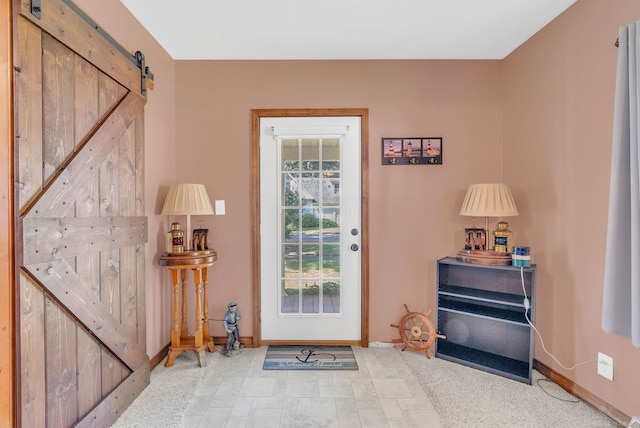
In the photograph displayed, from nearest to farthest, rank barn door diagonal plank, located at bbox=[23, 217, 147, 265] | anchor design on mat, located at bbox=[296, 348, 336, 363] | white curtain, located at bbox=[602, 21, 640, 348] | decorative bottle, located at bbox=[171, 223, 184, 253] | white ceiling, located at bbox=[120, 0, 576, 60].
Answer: barn door diagonal plank, located at bbox=[23, 217, 147, 265] → white curtain, located at bbox=[602, 21, 640, 348] → white ceiling, located at bbox=[120, 0, 576, 60] → decorative bottle, located at bbox=[171, 223, 184, 253] → anchor design on mat, located at bbox=[296, 348, 336, 363]

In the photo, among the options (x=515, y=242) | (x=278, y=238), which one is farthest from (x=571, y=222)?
(x=278, y=238)

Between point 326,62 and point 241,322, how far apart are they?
2.45m

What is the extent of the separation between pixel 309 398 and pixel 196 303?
43.7 inches

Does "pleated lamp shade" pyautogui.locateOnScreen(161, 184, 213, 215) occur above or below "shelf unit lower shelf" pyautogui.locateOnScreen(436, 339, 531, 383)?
above

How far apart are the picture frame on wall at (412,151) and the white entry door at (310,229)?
0.87 feet

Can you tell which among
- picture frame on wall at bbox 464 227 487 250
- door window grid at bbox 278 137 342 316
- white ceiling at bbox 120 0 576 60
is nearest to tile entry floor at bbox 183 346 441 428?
door window grid at bbox 278 137 342 316

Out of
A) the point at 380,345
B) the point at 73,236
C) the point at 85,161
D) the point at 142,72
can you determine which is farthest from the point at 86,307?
the point at 380,345

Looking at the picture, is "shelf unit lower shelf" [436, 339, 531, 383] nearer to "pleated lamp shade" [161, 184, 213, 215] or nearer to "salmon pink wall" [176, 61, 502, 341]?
"salmon pink wall" [176, 61, 502, 341]

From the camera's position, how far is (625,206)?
1.64m

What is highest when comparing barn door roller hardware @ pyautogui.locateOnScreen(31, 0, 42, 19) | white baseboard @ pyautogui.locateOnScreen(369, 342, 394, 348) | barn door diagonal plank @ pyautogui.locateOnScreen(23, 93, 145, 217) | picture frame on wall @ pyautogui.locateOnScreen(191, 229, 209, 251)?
barn door roller hardware @ pyautogui.locateOnScreen(31, 0, 42, 19)

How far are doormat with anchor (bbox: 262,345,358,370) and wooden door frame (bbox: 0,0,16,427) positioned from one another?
1507 millimetres

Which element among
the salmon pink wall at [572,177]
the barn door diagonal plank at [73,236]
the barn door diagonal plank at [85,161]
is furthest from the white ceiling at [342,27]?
the barn door diagonal plank at [73,236]

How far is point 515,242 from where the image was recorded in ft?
8.61

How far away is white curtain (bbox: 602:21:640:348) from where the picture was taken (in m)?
1.55
